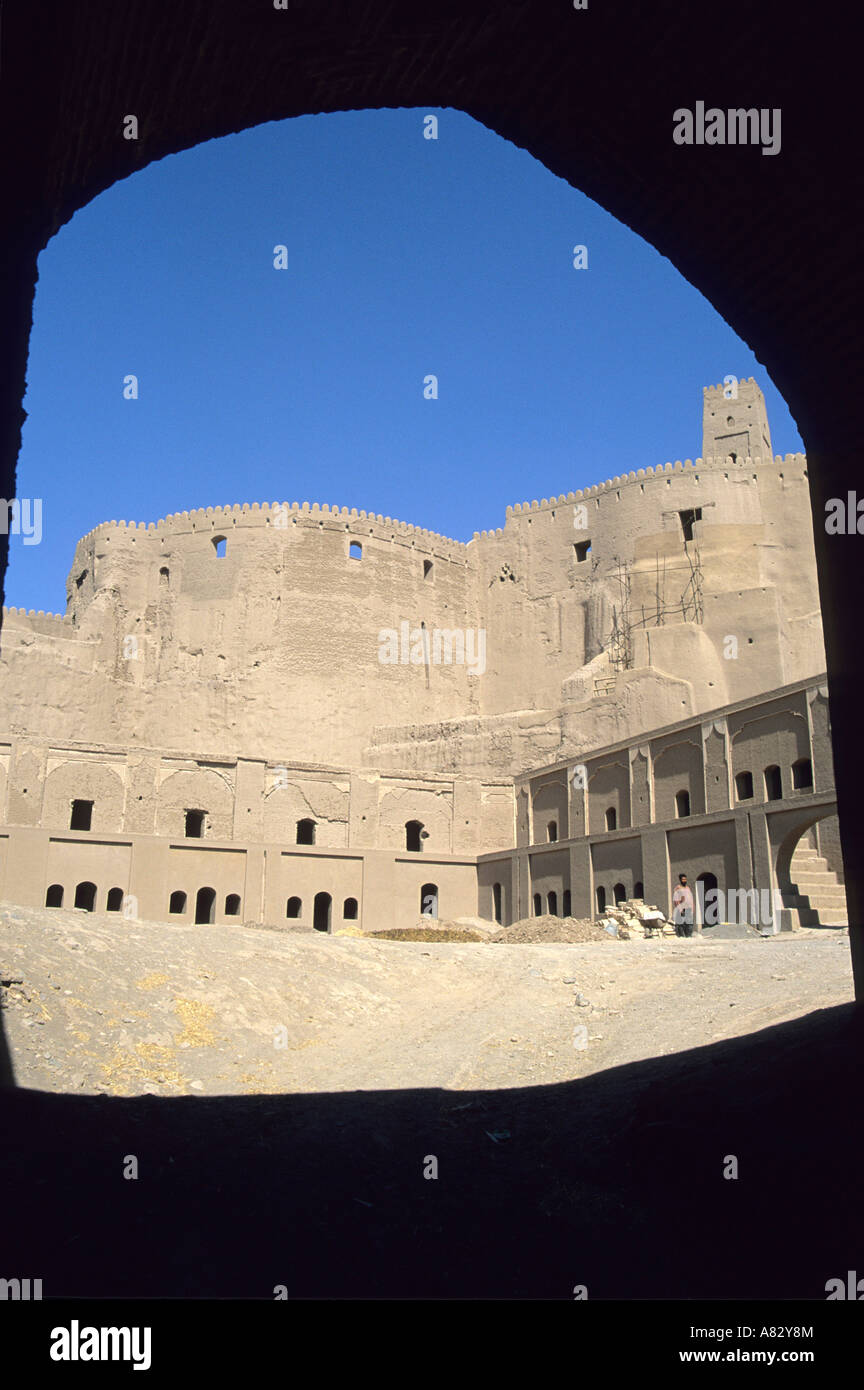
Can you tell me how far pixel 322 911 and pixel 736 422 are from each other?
1080 inches

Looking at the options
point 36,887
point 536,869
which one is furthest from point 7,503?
point 536,869

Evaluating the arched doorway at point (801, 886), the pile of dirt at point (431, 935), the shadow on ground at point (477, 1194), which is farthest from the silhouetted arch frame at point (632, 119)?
the pile of dirt at point (431, 935)

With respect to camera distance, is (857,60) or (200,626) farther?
(200,626)

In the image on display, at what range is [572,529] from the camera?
39.8 meters

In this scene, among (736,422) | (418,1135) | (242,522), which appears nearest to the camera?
(418,1135)

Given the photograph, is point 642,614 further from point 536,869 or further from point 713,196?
point 713,196

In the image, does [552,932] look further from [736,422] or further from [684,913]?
[736,422]

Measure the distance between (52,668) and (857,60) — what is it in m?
A: 33.3

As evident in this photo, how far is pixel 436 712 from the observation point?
39.4 meters

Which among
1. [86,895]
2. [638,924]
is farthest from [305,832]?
[638,924]

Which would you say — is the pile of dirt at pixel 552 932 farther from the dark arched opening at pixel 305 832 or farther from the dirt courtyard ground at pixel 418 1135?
the dark arched opening at pixel 305 832

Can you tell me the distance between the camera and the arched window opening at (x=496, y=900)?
98.4 ft

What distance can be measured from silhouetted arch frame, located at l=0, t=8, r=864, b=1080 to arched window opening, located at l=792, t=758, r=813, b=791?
15640 millimetres

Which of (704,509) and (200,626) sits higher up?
(704,509)
